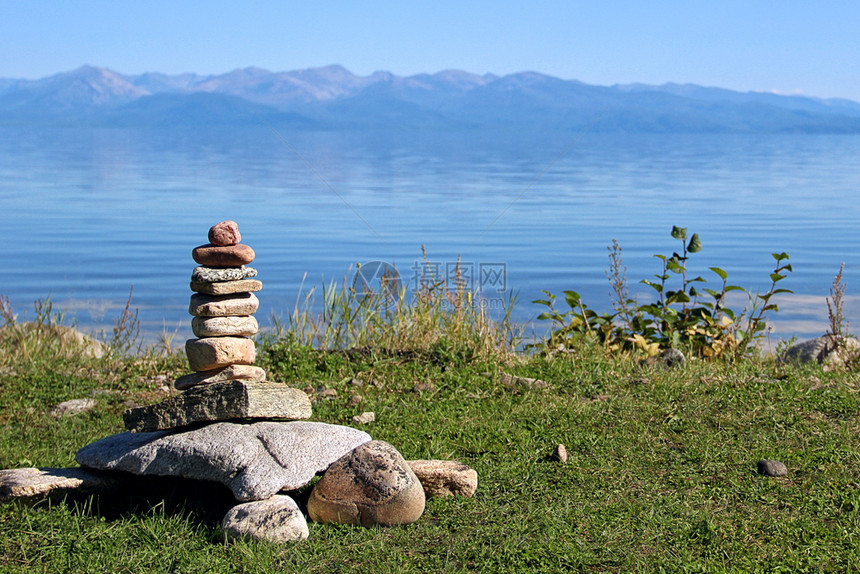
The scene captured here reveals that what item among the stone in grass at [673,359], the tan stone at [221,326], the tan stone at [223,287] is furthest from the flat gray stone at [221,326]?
the stone in grass at [673,359]

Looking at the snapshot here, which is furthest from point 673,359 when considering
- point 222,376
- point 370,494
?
point 222,376

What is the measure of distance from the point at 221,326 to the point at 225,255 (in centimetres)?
46

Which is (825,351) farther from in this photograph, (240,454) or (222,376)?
(240,454)

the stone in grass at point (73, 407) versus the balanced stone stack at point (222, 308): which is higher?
the balanced stone stack at point (222, 308)

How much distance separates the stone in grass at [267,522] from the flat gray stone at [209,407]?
0.67 m

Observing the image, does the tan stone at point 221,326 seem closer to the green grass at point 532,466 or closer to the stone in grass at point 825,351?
the green grass at point 532,466

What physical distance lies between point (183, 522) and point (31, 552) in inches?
30.3

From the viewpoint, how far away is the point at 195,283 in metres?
5.10

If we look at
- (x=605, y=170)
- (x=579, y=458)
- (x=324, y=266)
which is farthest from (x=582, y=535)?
(x=605, y=170)

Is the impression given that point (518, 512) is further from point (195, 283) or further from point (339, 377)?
point (339, 377)

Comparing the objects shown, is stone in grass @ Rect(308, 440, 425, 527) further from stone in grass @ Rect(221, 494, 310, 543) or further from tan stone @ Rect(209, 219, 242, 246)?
tan stone @ Rect(209, 219, 242, 246)

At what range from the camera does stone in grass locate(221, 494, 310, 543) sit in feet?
13.6

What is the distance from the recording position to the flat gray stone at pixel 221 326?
16.7 ft

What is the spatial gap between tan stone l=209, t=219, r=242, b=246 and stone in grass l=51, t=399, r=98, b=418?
95.7 inches
